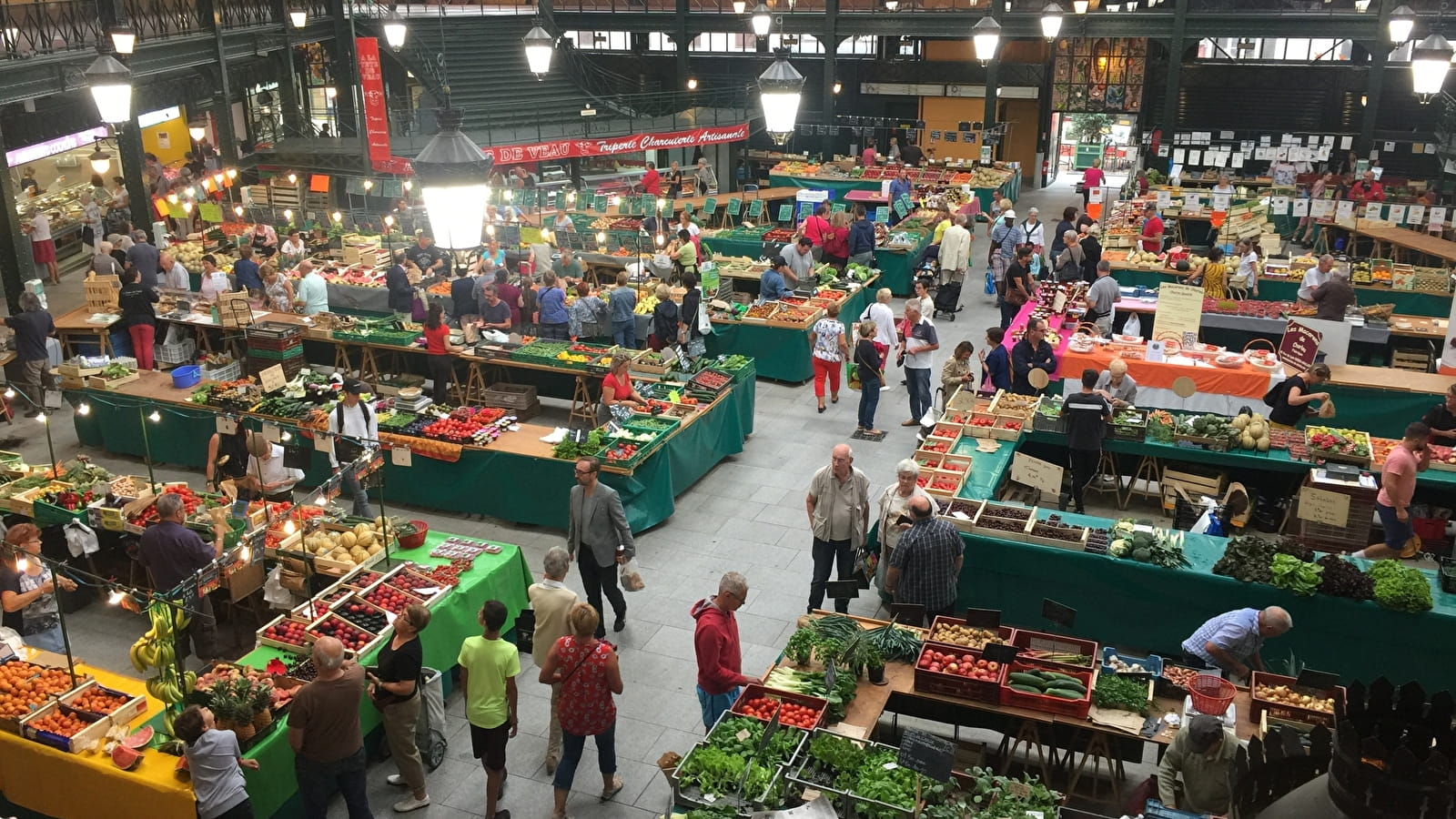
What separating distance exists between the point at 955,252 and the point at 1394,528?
918 cm

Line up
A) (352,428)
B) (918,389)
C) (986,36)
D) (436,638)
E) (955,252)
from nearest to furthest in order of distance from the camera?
1. (436,638)
2. (352,428)
3. (918,389)
4. (986,36)
5. (955,252)

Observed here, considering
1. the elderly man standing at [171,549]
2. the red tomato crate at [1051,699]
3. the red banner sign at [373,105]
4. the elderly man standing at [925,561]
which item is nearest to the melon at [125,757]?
the elderly man standing at [171,549]

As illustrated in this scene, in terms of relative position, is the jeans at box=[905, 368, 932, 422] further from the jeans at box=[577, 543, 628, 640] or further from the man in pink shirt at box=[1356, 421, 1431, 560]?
the jeans at box=[577, 543, 628, 640]

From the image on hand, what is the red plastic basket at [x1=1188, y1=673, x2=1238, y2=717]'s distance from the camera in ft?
22.9

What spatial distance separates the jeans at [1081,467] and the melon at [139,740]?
825cm

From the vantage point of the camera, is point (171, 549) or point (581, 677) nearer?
point (581, 677)

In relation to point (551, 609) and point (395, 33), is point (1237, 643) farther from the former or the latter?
point (395, 33)

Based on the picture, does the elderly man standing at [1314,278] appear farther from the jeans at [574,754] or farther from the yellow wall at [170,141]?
the yellow wall at [170,141]

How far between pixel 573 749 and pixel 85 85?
1525 cm

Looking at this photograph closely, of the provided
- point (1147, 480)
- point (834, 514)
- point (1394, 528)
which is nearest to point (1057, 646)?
point (834, 514)

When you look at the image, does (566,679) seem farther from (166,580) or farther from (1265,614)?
(1265,614)

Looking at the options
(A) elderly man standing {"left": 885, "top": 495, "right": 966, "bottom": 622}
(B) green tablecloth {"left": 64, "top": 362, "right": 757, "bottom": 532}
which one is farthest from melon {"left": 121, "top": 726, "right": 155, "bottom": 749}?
(A) elderly man standing {"left": 885, "top": 495, "right": 966, "bottom": 622}

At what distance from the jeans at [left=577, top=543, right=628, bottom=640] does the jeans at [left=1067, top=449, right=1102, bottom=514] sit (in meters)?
4.72

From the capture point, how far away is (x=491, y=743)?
23.3 feet
